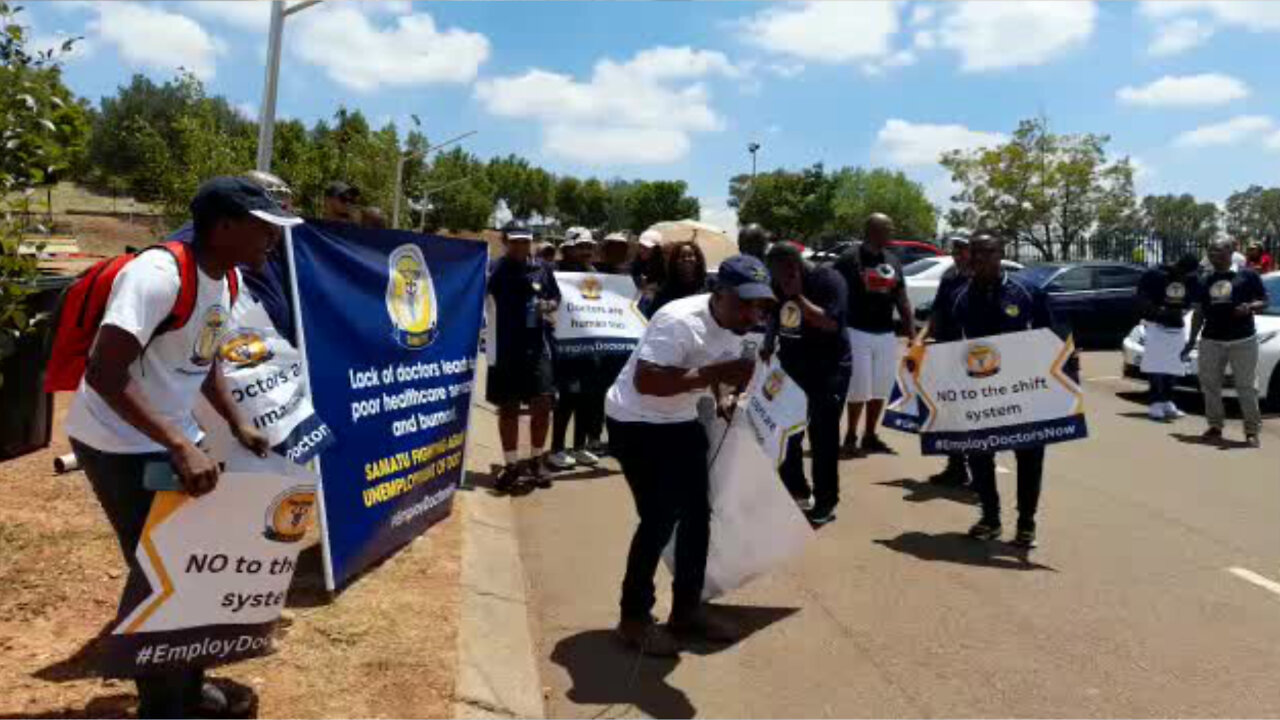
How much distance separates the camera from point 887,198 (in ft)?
341

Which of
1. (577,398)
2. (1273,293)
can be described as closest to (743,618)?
(577,398)

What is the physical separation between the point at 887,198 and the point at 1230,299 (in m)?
97.3

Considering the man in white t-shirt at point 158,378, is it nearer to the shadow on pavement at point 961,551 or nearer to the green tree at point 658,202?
the shadow on pavement at point 961,551

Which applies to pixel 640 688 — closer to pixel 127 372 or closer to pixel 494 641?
pixel 494 641

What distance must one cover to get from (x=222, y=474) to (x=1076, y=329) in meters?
17.0

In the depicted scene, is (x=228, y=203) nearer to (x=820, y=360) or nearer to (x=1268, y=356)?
(x=820, y=360)

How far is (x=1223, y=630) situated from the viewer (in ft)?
15.7

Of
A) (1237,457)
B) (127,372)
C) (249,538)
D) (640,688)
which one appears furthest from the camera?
(1237,457)

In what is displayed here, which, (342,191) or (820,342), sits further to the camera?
(820,342)

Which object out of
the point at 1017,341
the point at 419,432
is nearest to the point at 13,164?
the point at 419,432

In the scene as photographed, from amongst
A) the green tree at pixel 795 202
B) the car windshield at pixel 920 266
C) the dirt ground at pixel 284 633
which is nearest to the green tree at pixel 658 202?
the green tree at pixel 795 202

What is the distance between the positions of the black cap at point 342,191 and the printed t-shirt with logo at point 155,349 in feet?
10.6

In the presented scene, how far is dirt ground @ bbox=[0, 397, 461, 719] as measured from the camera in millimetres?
3584

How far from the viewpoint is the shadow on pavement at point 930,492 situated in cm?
748
